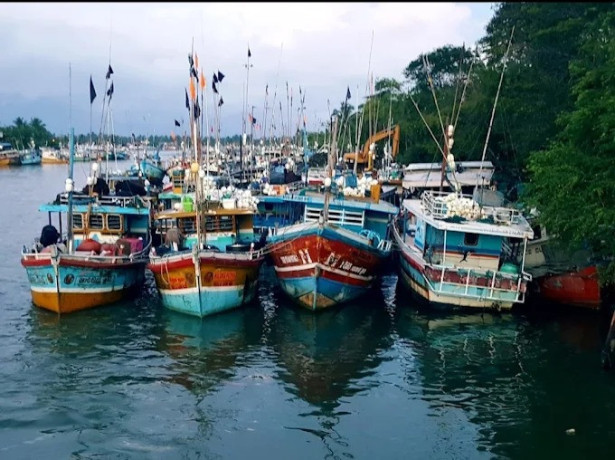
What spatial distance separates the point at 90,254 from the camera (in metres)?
21.1

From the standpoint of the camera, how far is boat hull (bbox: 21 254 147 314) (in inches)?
792

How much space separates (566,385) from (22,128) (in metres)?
146

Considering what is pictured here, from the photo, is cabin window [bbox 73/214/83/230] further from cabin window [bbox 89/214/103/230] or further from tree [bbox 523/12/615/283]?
tree [bbox 523/12/615/283]

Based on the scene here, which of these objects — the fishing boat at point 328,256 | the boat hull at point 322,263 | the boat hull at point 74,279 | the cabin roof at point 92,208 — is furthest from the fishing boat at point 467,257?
the cabin roof at point 92,208

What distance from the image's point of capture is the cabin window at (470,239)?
21516 millimetres

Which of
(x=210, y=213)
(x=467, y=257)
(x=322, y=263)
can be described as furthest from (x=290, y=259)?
(x=467, y=257)

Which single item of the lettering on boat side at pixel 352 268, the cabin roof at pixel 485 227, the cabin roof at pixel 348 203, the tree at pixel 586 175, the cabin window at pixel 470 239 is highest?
the tree at pixel 586 175

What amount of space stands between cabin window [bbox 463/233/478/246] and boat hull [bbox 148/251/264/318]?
7.16 meters

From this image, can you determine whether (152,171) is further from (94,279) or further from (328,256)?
(328,256)

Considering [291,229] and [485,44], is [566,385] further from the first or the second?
[485,44]

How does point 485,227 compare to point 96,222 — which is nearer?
point 485,227

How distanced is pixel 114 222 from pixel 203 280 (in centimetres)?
576

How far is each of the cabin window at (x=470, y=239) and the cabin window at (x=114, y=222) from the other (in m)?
12.8

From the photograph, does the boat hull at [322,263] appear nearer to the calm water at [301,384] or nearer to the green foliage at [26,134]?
the calm water at [301,384]
